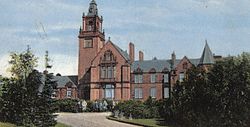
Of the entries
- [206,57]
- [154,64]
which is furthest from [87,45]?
[206,57]

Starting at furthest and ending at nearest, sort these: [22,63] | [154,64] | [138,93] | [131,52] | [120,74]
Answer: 1. [131,52]
2. [154,64]
3. [138,93]
4. [120,74]
5. [22,63]

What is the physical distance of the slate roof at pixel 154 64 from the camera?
79625 mm

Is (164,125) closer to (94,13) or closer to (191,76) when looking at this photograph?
(191,76)

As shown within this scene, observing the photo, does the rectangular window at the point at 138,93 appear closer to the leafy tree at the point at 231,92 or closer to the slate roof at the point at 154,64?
the slate roof at the point at 154,64

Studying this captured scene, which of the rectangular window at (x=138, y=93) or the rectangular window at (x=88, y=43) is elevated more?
the rectangular window at (x=88, y=43)

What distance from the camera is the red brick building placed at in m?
77.4

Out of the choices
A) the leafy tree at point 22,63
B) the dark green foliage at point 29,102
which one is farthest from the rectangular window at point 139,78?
the dark green foliage at point 29,102

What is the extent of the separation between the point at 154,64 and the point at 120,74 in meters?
7.39

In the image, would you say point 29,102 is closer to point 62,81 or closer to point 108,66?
point 108,66

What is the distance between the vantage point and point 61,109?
185ft

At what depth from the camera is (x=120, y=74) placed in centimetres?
7781

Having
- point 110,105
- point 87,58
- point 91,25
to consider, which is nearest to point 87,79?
point 87,58

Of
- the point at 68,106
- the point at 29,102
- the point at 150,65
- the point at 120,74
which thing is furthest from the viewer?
the point at 150,65

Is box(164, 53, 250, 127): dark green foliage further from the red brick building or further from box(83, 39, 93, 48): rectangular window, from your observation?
box(83, 39, 93, 48): rectangular window
